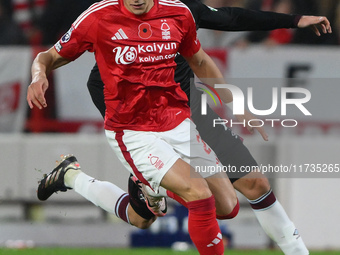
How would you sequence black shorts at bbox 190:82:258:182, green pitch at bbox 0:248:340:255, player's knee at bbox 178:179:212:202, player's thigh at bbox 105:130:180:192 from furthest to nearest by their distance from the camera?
green pitch at bbox 0:248:340:255 → black shorts at bbox 190:82:258:182 → player's thigh at bbox 105:130:180:192 → player's knee at bbox 178:179:212:202

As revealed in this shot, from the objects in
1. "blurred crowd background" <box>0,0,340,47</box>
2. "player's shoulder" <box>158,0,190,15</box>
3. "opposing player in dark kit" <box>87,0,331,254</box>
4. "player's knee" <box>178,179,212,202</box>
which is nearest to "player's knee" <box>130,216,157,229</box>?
"opposing player in dark kit" <box>87,0,331,254</box>

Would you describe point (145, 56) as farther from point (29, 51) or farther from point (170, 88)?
point (29, 51)

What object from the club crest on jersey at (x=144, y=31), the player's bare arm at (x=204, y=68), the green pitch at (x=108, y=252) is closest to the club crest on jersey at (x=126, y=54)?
the club crest on jersey at (x=144, y=31)

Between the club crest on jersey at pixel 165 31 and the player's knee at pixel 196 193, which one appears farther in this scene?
the club crest on jersey at pixel 165 31

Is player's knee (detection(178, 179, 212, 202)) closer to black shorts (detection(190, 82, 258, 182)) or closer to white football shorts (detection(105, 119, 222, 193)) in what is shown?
white football shorts (detection(105, 119, 222, 193))

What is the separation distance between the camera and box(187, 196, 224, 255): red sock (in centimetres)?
539

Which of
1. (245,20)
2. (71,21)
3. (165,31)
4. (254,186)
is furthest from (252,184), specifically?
(71,21)

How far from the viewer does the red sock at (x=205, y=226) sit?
5395 millimetres

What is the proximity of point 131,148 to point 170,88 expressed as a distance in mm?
489

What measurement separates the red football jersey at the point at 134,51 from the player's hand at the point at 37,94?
44 cm

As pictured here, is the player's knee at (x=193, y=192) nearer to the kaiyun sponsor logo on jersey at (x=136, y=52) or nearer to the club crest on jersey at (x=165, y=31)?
the kaiyun sponsor logo on jersey at (x=136, y=52)

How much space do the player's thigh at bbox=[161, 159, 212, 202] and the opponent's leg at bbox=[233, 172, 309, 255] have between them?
0.90 metres

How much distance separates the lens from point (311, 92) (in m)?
9.40

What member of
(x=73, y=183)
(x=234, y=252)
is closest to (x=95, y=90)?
(x=73, y=183)
